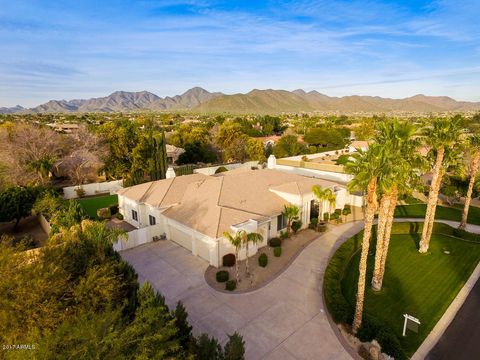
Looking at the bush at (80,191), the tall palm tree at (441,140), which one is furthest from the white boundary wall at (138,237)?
the tall palm tree at (441,140)

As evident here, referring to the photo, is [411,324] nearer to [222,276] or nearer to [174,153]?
[222,276]

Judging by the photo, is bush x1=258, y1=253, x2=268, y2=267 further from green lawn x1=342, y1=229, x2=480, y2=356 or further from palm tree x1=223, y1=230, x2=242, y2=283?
green lawn x1=342, y1=229, x2=480, y2=356

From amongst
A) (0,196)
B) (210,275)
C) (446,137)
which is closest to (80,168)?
(0,196)

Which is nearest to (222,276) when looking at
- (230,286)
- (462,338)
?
(230,286)

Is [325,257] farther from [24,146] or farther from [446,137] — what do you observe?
[24,146]

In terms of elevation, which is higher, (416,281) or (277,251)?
(277,251)

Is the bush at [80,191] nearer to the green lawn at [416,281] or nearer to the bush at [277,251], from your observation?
the bush at [277,251]
